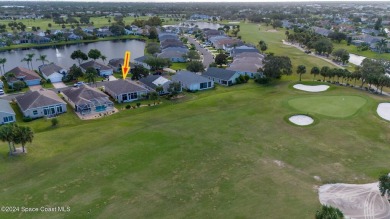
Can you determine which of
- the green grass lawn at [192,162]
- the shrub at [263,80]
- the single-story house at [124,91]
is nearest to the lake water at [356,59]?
the shrub at [263,80]

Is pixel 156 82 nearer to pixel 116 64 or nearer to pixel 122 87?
pixel 122 87

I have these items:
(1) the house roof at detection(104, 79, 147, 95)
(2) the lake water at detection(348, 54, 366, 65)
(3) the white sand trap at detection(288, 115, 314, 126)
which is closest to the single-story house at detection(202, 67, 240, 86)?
(1) the house roof at detection(104, 79, 147, 95)

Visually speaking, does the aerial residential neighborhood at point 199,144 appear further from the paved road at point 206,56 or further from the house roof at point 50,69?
the paved road at point 206,56

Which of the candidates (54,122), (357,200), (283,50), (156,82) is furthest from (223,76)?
(283,50)

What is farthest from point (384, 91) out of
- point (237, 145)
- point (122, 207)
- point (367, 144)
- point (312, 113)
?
point (122, 207)

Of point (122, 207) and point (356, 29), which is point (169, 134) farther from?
point (356, 29)

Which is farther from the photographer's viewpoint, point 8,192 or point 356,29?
point 356,29
